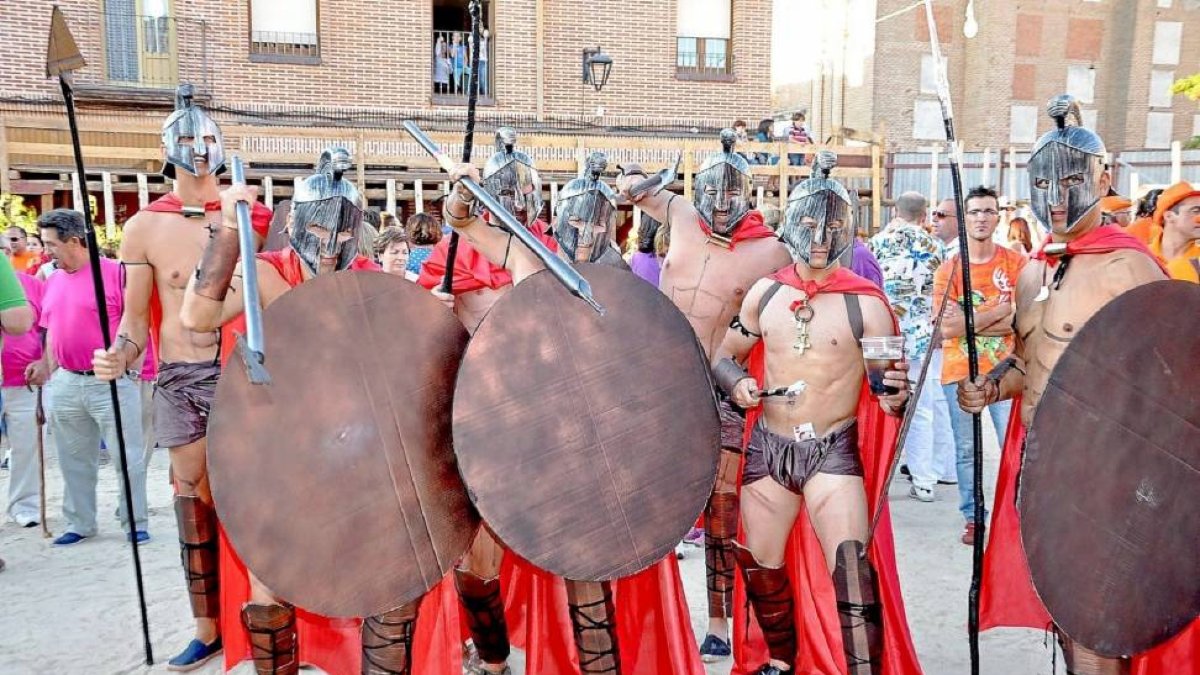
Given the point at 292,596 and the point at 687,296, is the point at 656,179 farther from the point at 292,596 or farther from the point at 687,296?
the point at 292,596

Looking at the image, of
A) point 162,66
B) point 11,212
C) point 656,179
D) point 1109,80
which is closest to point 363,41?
point 162,66

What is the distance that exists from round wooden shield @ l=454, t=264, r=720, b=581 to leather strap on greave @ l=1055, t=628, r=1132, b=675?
4.00 ft

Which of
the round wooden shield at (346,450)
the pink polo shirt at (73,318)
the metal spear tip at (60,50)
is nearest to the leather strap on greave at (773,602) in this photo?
the round wooden shield at (346,450)

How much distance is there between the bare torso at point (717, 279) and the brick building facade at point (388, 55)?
11406mm

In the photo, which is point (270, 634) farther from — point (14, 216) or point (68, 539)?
point (14, 216)

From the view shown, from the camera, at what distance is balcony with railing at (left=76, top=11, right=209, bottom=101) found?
13.8 m

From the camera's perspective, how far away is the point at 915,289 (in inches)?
247

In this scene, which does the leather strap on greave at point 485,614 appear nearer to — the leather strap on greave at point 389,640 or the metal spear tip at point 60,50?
the leather strap on greave at point 389,640

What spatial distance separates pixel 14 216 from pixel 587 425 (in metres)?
8.44

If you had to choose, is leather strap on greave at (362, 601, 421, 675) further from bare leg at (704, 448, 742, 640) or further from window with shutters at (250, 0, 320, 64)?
window with shutters at (250, 0, 320, 64)

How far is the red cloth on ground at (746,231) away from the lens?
4.22 m

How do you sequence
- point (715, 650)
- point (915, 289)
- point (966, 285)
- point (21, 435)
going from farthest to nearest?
point (915, 289) < point (21, 435) < point (715, 650) < point (966, 285)

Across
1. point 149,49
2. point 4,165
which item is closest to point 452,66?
point 149,49

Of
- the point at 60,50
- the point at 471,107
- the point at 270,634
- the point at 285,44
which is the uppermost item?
the point at 285,44
